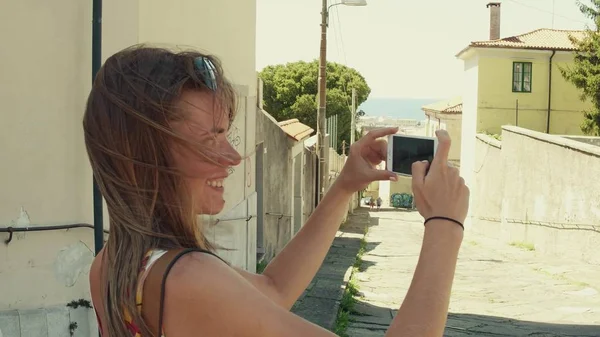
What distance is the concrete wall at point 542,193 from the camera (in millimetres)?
16378

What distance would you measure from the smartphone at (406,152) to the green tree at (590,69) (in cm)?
2679

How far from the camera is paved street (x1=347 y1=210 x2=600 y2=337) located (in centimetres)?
831

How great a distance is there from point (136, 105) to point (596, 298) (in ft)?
34.5

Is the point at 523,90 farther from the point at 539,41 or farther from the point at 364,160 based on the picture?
the point at 364,160

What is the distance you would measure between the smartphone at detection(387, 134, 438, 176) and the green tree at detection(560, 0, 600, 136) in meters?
26.8

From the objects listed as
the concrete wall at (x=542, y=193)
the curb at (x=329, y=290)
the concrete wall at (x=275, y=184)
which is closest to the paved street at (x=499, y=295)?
the curb at (x=329, y=290)

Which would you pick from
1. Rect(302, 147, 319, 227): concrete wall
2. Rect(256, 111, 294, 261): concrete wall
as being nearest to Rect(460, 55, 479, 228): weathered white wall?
Rect(302, 147, 319, 227): concrete wall

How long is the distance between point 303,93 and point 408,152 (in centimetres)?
Result: 4236

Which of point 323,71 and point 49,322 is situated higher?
point 323,71

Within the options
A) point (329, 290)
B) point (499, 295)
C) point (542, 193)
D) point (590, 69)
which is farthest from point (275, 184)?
point (590, 69)

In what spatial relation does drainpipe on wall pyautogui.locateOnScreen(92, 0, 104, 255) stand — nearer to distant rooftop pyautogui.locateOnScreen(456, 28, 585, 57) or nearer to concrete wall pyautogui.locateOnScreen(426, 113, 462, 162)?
distant rooftop pyautogui.locateOnScreen(456, 28, 585, 57)

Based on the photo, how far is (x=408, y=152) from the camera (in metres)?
2.04

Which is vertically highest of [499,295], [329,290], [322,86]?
[322,86]

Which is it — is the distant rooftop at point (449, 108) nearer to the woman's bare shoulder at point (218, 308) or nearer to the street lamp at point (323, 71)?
the street lamp at point (323, 71)
